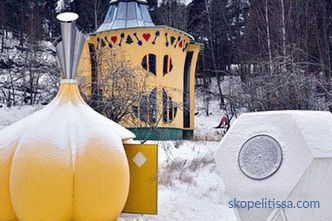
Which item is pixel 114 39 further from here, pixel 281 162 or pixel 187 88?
pixel 281 162

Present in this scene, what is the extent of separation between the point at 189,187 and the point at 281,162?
188 inches

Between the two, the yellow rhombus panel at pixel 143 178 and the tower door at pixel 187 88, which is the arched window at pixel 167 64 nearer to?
the tower door at pixel 187 88

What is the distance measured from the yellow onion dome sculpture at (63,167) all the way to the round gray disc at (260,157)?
1.51 metres

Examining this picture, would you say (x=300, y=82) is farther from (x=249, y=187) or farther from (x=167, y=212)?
(x=249, y=187)

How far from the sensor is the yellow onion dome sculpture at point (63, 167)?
5586 mm

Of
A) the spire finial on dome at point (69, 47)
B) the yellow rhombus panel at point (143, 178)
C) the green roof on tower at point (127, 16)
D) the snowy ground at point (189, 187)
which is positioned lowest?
the snowy ground at point (189, 187)

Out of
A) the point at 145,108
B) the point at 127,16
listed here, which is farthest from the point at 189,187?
the point at 127,16

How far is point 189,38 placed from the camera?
18.5 metres

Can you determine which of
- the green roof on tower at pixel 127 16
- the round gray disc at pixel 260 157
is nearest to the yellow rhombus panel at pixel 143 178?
the round gray disc at pixel 260 157

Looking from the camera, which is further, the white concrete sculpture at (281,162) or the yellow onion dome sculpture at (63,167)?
the yellow onion dome sculpture at (63,167)

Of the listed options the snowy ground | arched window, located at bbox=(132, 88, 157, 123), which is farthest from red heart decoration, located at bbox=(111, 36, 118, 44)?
arched window, located at bbox=(132, 88, 157, 123)

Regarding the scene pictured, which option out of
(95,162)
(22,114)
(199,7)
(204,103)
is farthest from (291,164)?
(199,7)

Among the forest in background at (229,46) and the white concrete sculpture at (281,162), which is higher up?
the forest in background at (229,46)

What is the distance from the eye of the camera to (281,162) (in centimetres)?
523
